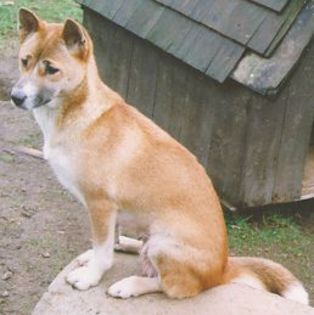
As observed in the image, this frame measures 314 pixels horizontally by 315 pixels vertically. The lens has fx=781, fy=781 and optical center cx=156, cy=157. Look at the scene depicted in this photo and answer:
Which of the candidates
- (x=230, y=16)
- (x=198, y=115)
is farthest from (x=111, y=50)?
(x=230, y=16)

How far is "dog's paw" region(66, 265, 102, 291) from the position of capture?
3.97 meters

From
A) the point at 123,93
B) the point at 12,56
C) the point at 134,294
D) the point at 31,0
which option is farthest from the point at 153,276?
the point at 31,0

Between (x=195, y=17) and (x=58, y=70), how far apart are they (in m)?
2.40

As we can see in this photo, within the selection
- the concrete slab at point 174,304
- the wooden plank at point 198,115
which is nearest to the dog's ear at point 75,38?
the concrete slab at point 174,304

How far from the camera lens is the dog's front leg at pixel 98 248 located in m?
3.80

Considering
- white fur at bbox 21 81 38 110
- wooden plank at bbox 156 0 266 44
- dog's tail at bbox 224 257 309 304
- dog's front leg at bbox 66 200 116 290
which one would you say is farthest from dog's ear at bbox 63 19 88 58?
wooden plank at bbox 156 0 266 44

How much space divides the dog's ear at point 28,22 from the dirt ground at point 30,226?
1.97 m

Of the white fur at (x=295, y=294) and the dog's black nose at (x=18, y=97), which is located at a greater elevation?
the dog's black nose at (x=18, y=97)

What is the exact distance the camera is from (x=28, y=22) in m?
3.77

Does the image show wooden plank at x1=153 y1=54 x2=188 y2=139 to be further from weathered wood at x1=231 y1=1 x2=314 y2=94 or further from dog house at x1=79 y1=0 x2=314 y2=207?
weathered wood at x1=231 y1=1 x2=314 y2=94

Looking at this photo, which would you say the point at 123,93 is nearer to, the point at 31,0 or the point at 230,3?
the point at 230,3

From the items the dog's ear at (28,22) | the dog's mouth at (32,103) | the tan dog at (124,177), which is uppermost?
the dog's ear at (28,22)

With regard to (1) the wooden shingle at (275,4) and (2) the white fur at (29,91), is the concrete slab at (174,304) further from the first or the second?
(1) the wooden shingle at (275,4)

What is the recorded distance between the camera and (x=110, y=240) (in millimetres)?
3861
